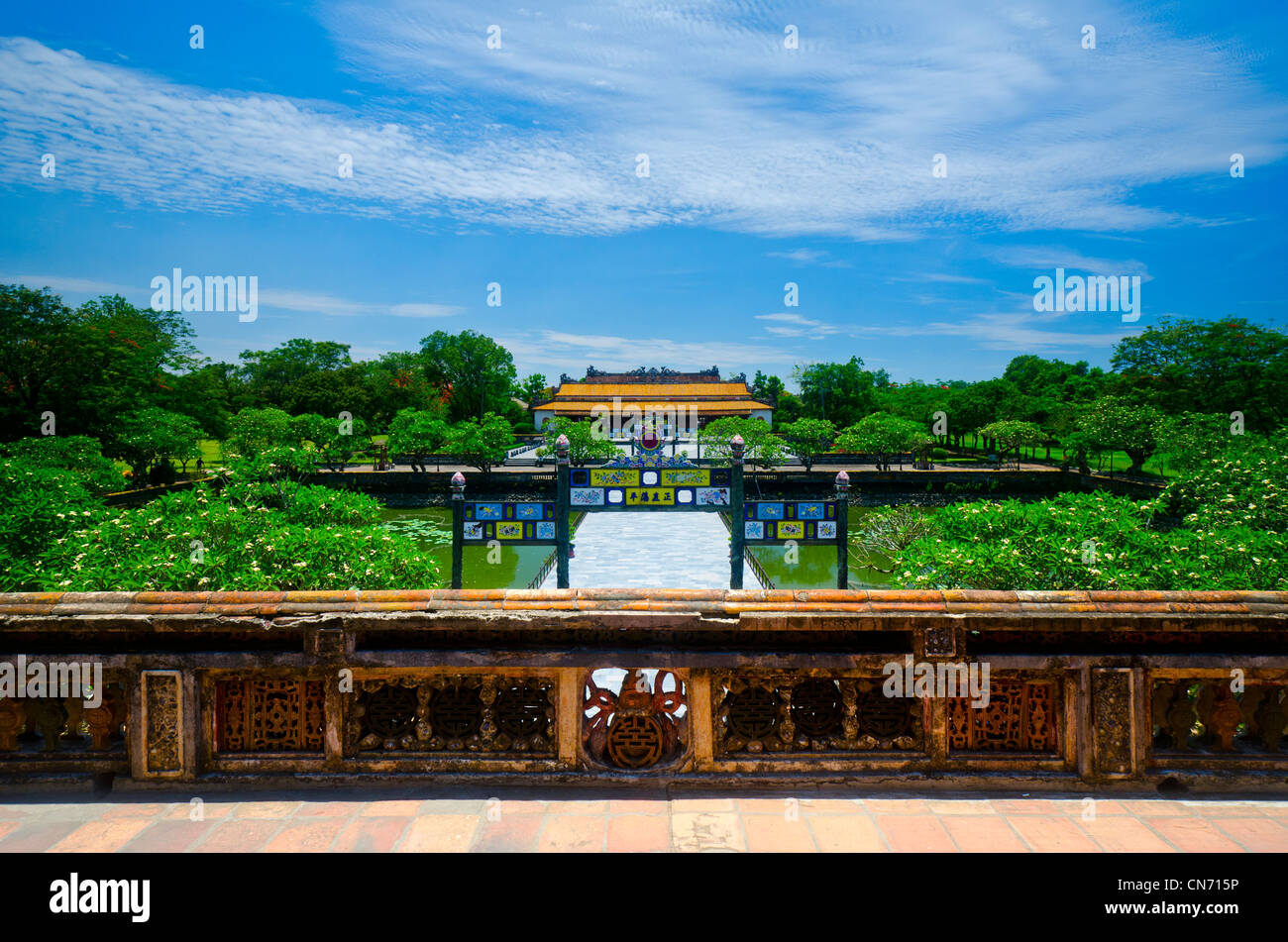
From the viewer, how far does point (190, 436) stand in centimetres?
2848

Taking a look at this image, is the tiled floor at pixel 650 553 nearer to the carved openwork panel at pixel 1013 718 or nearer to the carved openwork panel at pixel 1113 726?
the carved openwork panel at pixel 1013 718

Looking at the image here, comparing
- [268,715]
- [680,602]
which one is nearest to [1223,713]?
[680,602]

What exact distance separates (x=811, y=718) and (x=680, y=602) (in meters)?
0.81

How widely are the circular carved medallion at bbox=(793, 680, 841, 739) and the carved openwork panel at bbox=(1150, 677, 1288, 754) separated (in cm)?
141

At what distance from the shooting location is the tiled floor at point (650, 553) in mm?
14445

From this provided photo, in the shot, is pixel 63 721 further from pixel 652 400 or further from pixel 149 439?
pixel 652 400

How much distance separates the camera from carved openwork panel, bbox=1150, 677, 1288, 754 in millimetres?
3270

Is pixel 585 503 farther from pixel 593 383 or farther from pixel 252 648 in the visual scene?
pixel 593 383

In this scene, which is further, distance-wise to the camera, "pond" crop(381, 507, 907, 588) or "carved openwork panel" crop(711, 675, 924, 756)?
"pond" crop(381, 507, 907, 588)

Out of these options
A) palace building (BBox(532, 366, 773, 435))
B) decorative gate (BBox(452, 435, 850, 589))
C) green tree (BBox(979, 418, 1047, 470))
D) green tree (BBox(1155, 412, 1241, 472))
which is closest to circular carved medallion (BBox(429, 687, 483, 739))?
decorative gate (BBox(452, 435, 850, 589))

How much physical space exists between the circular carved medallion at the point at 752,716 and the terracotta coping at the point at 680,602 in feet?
1.44

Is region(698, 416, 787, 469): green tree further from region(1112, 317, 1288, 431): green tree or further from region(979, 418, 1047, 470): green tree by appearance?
region(1112, 317, 1288, 431): green tree

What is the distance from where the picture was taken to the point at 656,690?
339cm

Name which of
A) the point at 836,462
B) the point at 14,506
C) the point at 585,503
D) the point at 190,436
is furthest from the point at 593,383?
the point at 14,506
